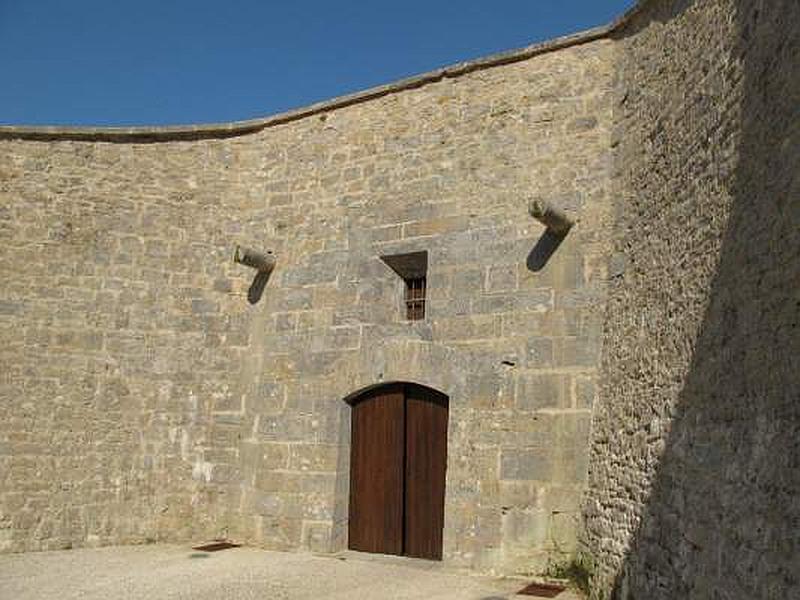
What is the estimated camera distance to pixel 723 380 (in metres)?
4.00

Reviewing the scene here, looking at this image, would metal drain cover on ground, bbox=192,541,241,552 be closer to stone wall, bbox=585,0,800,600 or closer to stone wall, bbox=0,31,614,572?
stone wall, bbox=0,31,614,572

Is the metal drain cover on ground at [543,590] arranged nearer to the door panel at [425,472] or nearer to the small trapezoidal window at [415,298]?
the door panel at [425,472]

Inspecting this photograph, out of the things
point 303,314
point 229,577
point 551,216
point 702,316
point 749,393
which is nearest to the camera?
point 749,393

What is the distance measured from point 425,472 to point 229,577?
1.89 m

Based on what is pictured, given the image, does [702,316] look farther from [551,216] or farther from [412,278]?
[412,278]

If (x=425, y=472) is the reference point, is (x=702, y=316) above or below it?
above

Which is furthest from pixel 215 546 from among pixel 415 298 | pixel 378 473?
pixel 415 298

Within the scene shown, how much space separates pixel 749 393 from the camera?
12.0 ft

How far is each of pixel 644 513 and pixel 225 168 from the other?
5.72 m

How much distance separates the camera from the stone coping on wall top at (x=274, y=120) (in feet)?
22.3

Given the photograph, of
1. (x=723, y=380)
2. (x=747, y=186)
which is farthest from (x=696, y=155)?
(x=723, y=380)

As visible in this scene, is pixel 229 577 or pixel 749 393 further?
pixel 229 577

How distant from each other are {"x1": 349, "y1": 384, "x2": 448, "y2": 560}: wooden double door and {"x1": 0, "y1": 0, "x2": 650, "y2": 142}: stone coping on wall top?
9.83 ft

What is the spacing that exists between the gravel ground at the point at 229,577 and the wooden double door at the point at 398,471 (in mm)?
230
